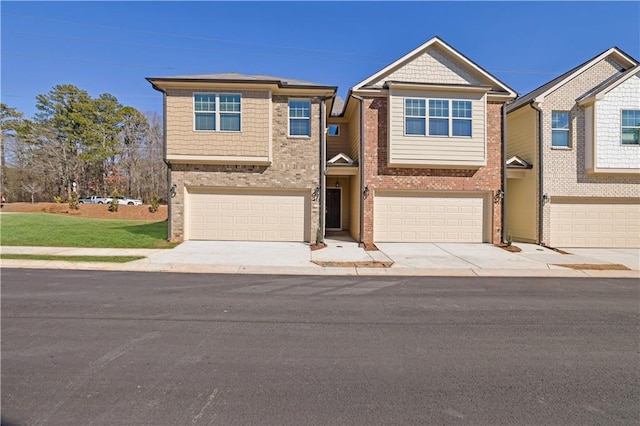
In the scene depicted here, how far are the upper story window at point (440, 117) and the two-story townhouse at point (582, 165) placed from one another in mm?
3063

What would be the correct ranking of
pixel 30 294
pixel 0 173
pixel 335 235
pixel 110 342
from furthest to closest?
1. pixel 0 173
2. pixel 335 235
3. pixel 30 294
4. pixel 110 342

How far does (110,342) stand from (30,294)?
3722mm

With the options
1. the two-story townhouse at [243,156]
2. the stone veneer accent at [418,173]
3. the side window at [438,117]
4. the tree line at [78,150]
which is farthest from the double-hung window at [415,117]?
the tree line at [78,150]

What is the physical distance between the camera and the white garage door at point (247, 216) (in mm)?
14258

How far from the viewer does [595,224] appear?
578 inches

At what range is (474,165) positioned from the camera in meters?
14.1

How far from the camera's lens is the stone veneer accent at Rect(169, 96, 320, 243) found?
14.0m

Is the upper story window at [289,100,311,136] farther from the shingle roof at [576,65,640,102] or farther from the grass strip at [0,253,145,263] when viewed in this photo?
the shingle roof at [576,65,640,102]

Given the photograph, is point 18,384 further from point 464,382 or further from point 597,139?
point 597,139

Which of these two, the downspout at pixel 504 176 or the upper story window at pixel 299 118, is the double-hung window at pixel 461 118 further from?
the upper story window at pixel 299 118

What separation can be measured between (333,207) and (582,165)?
1169cm

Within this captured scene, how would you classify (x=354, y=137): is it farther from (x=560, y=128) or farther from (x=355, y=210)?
(x=560, y=128)

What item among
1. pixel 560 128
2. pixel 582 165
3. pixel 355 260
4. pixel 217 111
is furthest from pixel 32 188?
pixel 582 165

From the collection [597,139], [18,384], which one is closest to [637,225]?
[597,139]
